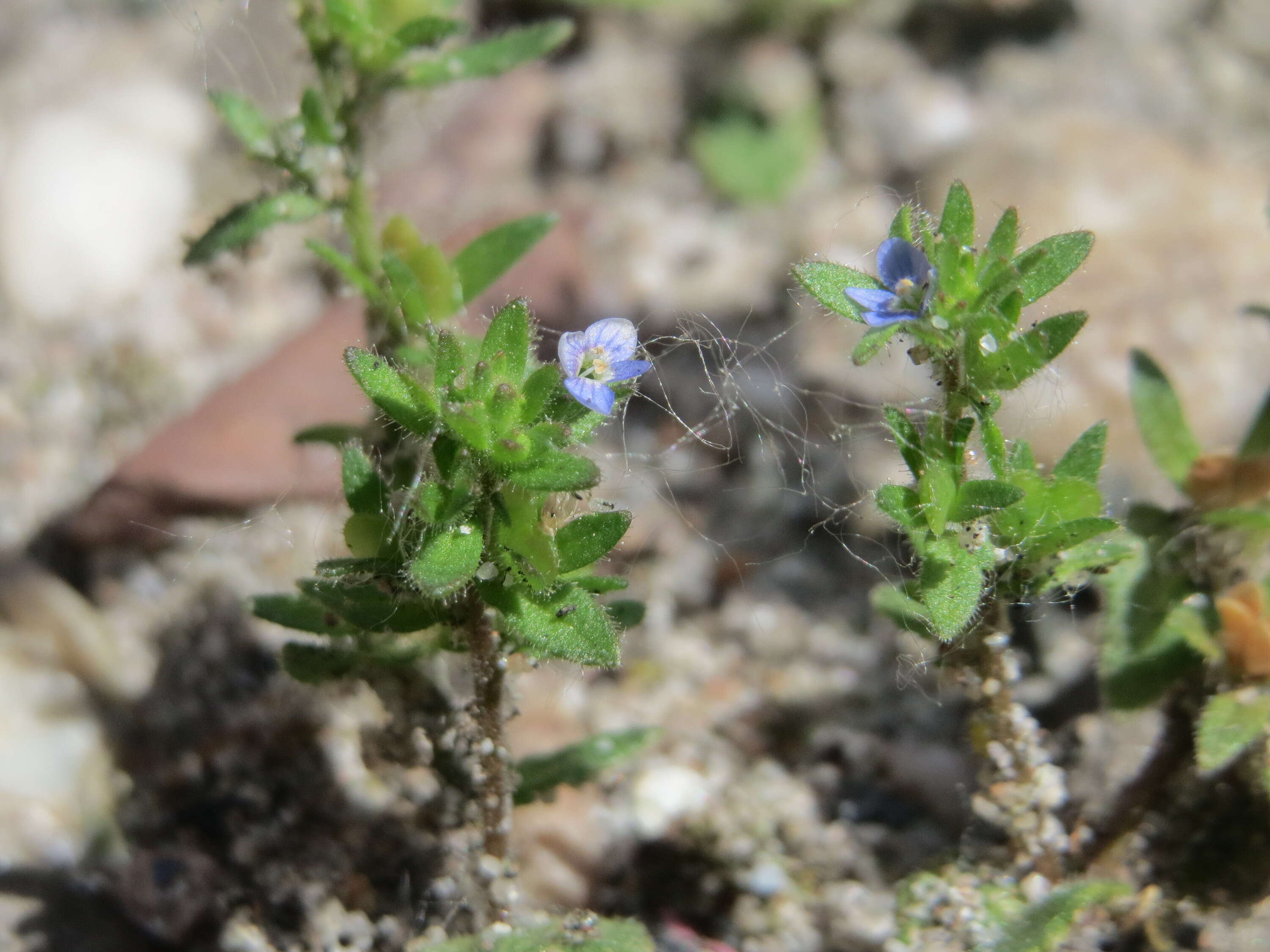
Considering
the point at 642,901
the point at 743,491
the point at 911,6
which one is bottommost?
the point at 642,901

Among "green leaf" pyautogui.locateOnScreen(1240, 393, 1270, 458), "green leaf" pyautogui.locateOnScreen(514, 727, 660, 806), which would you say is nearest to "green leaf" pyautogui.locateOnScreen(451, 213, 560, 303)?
"green leaf" pyautogui.locateOnScreen(514, 727, 660, 806)

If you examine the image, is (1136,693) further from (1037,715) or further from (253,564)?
(253,564)

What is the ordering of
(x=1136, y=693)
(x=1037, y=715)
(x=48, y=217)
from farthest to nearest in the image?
(x=48, y=217) < (x=1037, y=715) < (x=1136, y=693)

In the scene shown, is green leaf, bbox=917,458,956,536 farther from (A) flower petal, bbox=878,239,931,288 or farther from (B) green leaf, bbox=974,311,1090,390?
(A) flower petal, bbox=878,239,931,288

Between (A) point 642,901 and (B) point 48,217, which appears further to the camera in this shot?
(B) point 48,217

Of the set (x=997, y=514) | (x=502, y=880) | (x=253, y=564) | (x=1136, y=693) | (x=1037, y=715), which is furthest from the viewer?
(x=253, y=564)

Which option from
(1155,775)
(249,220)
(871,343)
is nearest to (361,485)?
(249,220)

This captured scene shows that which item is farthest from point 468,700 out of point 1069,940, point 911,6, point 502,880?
point 911,6
